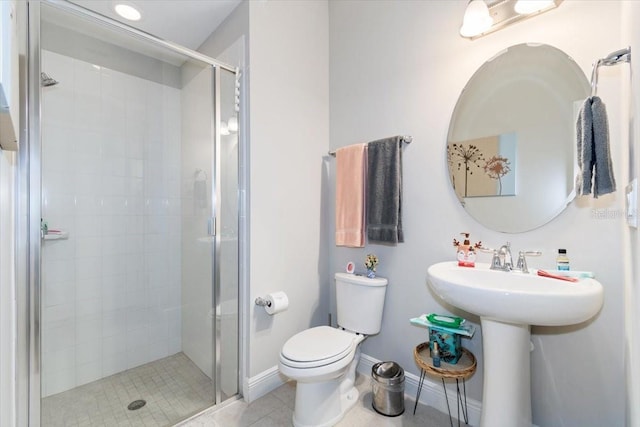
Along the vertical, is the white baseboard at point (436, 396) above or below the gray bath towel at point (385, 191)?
below

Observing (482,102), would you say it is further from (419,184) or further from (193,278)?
(193,278)

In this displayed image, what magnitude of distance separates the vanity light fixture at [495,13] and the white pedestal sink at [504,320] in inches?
45.9

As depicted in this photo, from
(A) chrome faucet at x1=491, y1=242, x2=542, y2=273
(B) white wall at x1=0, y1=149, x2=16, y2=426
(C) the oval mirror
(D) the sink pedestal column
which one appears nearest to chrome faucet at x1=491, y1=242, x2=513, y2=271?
(A) chrome faucet at x1=491, y1=242, x2=542, y2=273

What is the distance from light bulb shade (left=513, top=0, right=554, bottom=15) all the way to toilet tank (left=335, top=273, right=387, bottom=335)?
1.51 m

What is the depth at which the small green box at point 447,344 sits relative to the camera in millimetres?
1440

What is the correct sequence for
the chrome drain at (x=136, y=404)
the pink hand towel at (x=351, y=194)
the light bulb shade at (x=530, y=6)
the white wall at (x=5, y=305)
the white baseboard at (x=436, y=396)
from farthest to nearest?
the pink hand towel at (x=351, y=194), the chrome drain at (x=136, y=404), the white baseboard at (x=436, y=396), the light bulb shade at (x=530, y=6), the white wall at (x=5, y=305)

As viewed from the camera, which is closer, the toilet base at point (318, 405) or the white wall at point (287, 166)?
the toilet base at point (318, 405)

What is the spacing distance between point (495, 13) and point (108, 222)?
103 inches

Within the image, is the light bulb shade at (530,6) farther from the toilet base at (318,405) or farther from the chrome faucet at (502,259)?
the toilet base at (318,405)

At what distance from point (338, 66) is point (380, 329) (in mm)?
1873

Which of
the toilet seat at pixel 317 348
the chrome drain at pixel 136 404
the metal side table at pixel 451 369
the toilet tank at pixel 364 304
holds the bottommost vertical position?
the chrome drain at pixel 136 404

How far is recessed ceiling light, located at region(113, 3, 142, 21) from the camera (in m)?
1.78

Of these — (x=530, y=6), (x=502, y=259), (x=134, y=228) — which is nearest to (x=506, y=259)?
(x=502, y=259)

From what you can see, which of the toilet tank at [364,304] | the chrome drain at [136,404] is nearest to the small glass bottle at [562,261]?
the toilet tank at [364,304]
